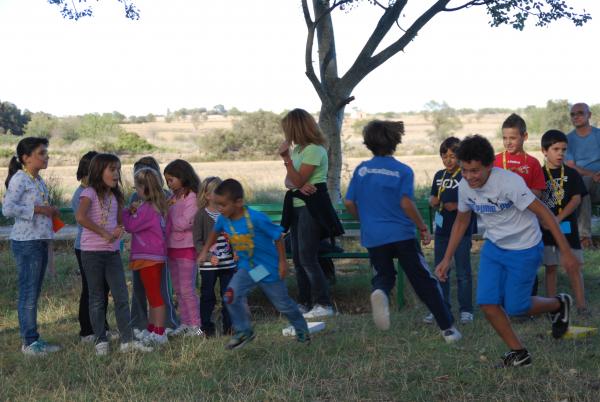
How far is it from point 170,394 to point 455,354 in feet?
6.32

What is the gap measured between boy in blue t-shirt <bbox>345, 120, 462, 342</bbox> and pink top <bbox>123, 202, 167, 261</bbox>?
155 centimetres

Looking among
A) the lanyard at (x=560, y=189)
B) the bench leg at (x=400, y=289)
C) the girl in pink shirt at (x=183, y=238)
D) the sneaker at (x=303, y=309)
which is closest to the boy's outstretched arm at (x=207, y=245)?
the girl in pink shirt at (x=183, y=238)

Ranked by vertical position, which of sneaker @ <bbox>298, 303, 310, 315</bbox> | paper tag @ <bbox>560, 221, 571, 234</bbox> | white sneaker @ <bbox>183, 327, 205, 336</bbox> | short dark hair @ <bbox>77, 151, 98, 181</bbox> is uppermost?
short dark hair @ <bbox>77, 151, 98, 181</bbox>

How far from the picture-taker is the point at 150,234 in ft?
22.5

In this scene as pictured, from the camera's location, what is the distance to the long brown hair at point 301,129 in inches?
293

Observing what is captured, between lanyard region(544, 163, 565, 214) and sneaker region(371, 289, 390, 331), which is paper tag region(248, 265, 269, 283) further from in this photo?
lanyard region(544, 163, 565, 214)

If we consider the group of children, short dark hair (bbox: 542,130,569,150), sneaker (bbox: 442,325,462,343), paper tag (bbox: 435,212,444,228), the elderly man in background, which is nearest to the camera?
the group of children

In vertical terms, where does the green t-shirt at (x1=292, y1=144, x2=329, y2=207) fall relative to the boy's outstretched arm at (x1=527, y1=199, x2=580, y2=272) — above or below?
above

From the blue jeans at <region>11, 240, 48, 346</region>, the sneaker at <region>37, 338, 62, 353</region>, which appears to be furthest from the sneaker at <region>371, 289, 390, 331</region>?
the blue jeans at <region>11, 240, 48, 346</region>

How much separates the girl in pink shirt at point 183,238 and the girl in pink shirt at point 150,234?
10.5 inches

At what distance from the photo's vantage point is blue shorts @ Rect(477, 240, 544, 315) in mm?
5609

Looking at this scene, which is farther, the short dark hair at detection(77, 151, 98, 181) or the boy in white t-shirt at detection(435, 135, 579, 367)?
the short dark hair at detection(77, 151, 98, 181)

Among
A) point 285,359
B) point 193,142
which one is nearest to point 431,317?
point 285,359

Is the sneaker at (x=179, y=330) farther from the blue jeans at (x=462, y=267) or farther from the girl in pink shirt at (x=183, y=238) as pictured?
the blue jeans at (x=462, y=267)
